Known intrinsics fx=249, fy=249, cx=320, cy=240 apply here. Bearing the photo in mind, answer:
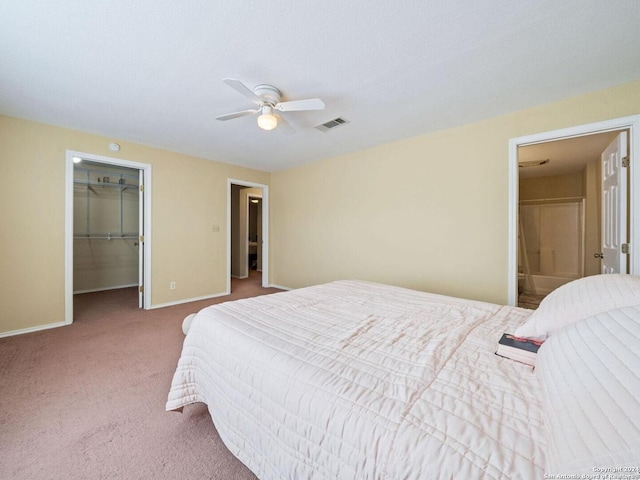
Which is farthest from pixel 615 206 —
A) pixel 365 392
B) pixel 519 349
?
pixel 365 392

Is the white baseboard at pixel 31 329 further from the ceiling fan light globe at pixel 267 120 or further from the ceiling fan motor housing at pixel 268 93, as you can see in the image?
the ceiling fan motor housing at pixel 268 93

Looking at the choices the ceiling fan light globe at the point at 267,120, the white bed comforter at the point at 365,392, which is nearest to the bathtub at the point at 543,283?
the white bed comforter at the point at 365,392

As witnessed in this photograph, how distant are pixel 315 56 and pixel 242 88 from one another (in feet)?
1.93

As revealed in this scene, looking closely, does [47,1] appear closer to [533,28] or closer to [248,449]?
[248,449]

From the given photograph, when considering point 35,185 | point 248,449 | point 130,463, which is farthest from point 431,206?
point 35,185

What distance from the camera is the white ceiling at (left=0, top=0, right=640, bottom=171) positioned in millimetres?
1448

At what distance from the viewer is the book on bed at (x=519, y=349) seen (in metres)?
1.02

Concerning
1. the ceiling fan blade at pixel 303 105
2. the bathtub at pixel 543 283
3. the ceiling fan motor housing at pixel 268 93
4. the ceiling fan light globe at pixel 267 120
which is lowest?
the bathtub at pixel 543 283

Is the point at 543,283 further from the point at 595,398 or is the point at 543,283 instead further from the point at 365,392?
the point at 365,392

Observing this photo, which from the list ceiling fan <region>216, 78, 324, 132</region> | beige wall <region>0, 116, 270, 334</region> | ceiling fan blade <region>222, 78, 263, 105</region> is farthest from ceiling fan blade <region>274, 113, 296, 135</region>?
beige wall <region>0, 116, 270, 334</region>

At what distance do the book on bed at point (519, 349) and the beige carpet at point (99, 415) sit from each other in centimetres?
133

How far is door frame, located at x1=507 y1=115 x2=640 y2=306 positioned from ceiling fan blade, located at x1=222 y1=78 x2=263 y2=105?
2595 millimetres

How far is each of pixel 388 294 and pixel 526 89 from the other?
2158 millimetres

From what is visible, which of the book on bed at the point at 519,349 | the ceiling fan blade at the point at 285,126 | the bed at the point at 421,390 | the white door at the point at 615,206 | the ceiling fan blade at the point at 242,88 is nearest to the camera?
the bed at the point at 421,390
